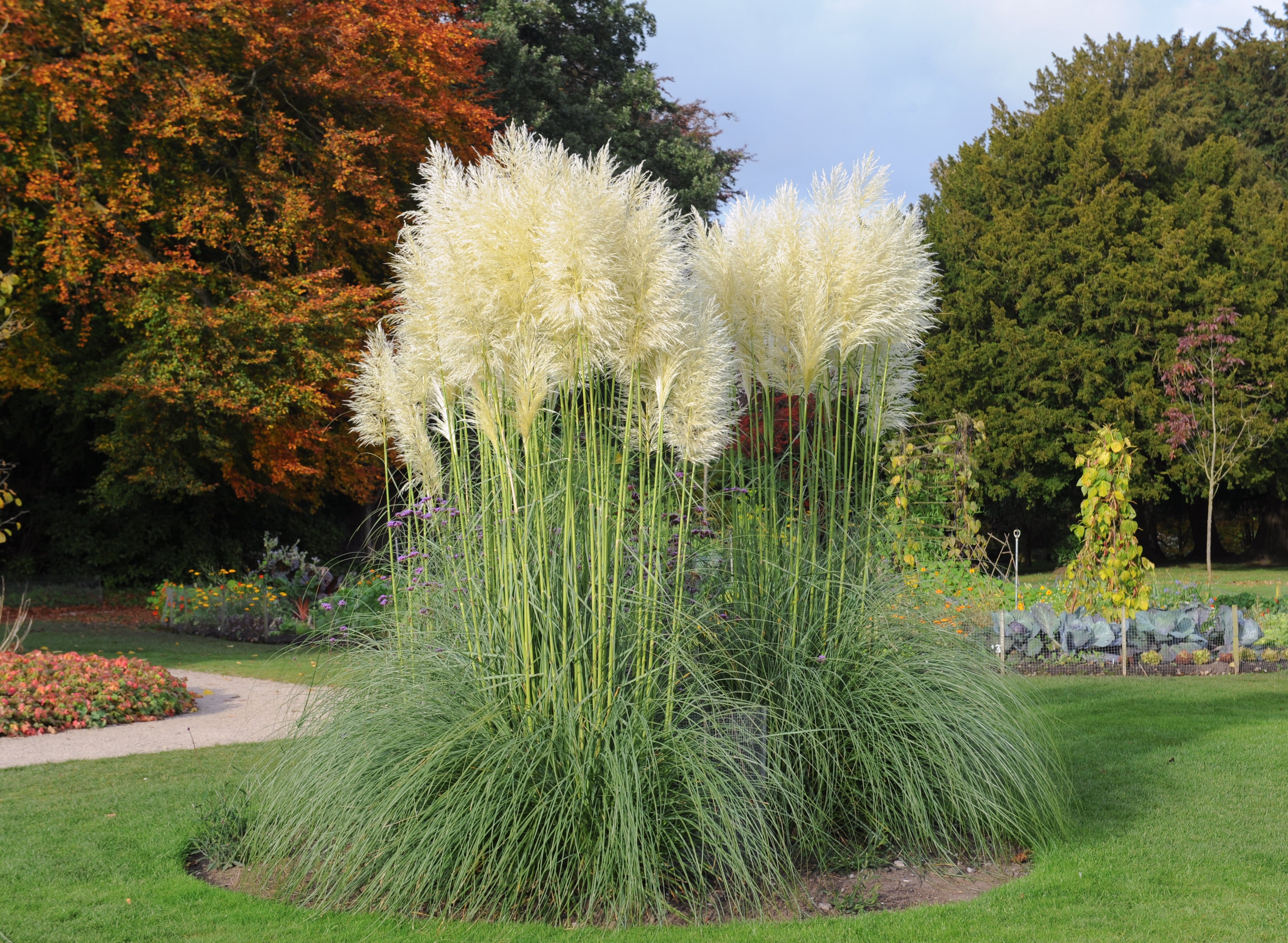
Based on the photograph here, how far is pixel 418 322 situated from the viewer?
4590 mm

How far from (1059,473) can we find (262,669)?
722 inches

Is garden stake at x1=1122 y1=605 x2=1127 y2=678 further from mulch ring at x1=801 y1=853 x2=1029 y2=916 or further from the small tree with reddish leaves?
the small tree with reddish leaves

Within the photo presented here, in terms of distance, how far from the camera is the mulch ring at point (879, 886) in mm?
3693

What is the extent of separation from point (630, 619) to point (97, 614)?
45.3 feet

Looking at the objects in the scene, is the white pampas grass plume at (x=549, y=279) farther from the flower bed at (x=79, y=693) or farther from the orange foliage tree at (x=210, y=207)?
the orange foliage tree at (x=210, y=207)

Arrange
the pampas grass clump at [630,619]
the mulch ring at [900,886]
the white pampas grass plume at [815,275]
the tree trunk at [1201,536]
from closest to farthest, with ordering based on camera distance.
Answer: the pampas grass clump at [630,619] < the mulch ring at [900,886] < the white pampas grass plume at [815,275] < the tree trunk at [1201,536]

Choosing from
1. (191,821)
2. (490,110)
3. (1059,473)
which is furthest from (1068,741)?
(1059,473)

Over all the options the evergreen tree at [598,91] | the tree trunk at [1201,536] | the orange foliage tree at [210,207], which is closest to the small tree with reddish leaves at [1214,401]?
the tree trunk at [1201,536]

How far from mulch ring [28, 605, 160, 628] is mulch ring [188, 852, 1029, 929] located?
37.1 ft

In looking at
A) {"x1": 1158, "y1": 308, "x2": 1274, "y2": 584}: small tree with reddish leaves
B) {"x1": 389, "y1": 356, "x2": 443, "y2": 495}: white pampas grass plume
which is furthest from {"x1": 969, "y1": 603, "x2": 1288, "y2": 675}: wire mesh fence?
{"x1": 1158, "y1": 308, "x2": 1274, "y2": 584}: small tree with reddish leaves

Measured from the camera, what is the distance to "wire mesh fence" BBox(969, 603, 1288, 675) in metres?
8.91

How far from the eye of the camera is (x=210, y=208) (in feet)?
44.0

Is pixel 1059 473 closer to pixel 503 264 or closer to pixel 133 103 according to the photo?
pixel 133 103

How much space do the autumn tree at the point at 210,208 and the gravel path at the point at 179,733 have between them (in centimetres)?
436
